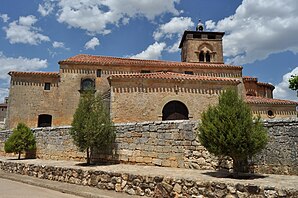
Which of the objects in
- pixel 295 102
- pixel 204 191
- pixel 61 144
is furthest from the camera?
pixel 295 102

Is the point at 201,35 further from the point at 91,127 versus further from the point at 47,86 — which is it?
the point at 91,127

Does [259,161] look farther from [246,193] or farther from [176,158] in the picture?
[176,158]

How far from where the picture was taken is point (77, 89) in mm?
21359

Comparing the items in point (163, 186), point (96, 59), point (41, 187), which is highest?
point (96, 59)

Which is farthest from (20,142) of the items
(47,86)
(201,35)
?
(201,35)

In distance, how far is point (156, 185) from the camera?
6.05 m

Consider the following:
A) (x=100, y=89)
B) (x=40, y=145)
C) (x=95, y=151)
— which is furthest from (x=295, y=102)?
(x=40, y=145)

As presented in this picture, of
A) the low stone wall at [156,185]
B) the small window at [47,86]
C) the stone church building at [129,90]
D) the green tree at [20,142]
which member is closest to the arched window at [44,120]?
the stone church building at [129,90]

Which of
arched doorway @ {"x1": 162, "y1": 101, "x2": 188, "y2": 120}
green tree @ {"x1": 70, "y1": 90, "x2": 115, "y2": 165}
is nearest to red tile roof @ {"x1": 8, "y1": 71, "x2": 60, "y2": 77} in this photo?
arched doorway @ {"x1": 162, "y1": 101, "x2": 188, "y2": 120}

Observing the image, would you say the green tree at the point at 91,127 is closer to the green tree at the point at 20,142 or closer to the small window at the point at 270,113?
the green tree at the point at 20,142

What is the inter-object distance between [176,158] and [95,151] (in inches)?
146

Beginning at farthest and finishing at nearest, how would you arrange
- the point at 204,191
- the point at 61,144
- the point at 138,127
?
the point at 61,144, the point at 138,127, the point at 204,191

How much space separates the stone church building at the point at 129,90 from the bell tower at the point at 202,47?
6.61m

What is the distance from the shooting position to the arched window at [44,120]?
21098 millimetres
